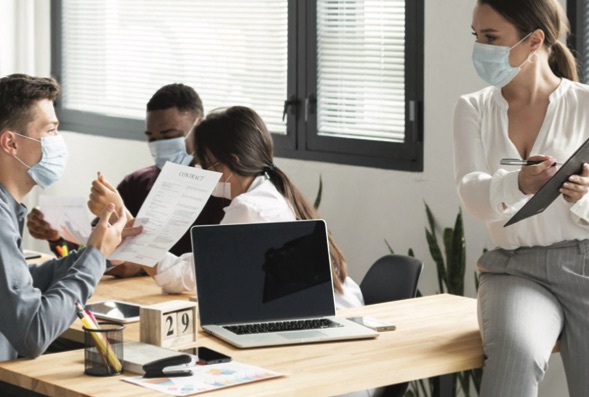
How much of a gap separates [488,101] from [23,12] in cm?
470

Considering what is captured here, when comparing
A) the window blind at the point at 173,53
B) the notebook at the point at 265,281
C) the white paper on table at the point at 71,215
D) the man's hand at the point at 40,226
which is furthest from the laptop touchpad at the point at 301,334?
the window blind at the point at 173,53

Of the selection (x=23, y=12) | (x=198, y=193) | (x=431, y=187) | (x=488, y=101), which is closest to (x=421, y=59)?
(x=431, y=187)

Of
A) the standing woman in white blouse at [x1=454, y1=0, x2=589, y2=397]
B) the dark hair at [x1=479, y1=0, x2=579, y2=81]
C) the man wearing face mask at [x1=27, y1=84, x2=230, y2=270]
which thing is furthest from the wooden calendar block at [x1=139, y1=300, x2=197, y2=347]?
the man wearing face mask at [x1=27, y1=84, x2=230, y2=270]

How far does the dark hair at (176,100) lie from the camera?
173 inches

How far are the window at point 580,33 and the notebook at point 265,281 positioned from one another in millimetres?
1672

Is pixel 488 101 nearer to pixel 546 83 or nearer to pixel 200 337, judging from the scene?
pixel 546 83

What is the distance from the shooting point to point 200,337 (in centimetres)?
279

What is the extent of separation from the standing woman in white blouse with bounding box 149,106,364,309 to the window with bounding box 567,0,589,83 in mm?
1309

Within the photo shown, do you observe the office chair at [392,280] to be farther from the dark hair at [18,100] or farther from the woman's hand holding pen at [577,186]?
the dark hair at [18,100]

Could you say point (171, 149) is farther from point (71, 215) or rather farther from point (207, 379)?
point (207, 379)

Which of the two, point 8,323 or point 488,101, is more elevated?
point 488,101

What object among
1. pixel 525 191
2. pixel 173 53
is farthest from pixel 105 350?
pixel 173 53

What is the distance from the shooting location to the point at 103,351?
2443 millimetres

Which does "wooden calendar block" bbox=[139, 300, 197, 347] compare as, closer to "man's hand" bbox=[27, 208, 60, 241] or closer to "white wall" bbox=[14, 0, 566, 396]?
"man's hand" bbox=[27, 208, 60, 241]
